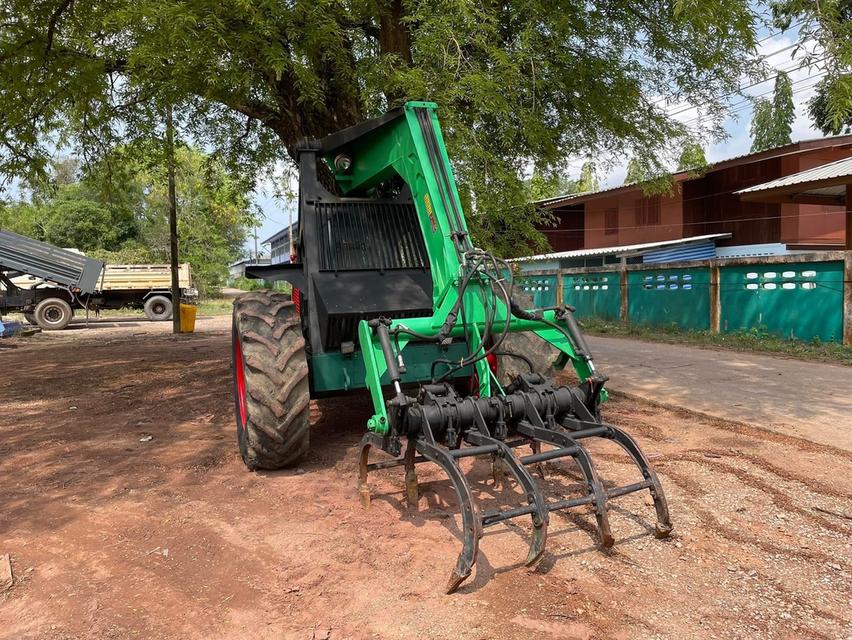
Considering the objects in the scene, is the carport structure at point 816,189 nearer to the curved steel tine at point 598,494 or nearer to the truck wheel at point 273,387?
the curved steel tine at point 598,494

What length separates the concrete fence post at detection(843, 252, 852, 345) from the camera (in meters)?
10.7

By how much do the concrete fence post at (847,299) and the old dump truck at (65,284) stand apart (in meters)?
18.4

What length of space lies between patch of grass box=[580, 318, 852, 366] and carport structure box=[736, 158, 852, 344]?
600mm

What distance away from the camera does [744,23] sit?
5863 mm

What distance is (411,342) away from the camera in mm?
4230

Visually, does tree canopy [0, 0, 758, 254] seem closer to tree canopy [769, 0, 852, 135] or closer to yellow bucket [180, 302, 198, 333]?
tree canopy [769, 0, 852, 135]

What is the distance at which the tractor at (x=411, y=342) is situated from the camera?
3.32 m

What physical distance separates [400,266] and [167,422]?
2963mm

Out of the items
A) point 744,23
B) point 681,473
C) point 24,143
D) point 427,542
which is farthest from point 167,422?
point 744,23

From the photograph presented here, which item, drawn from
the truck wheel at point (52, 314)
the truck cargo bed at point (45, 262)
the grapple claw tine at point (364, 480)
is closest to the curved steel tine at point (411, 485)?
the grapple claw tine at point (364, 480)

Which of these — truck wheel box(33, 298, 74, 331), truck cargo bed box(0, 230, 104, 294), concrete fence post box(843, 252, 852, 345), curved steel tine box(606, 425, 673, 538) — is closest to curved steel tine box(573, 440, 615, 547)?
curved steel tine box(606, 425, 673, 538)

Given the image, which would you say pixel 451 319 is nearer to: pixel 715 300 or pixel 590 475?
pixel 590 475

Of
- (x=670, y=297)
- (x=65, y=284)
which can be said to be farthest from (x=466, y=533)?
(x=65, y=284)

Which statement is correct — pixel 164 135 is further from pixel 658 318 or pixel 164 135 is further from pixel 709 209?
pixel 709 209
